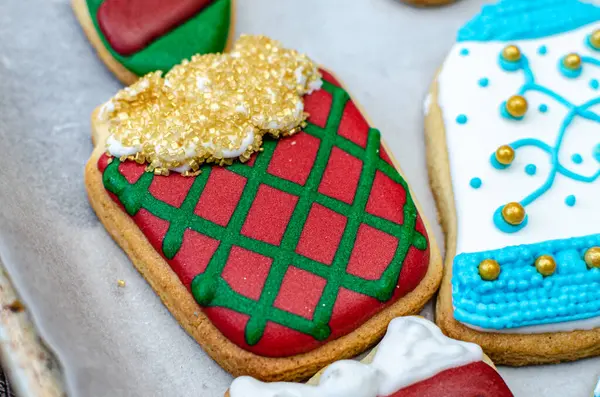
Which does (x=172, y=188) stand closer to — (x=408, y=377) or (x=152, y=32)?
(x=152, y=32)

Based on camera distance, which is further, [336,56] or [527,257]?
[336,56]

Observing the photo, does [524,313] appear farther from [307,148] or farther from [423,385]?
[307,148]

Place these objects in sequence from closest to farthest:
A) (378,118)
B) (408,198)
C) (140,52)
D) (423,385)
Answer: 1. (423,385)
2. (408,198)
3. (140,52)
4. (378,118)

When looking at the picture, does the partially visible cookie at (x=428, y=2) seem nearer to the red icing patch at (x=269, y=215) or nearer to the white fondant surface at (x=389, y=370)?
the red icing patch at (x=269, y=215)

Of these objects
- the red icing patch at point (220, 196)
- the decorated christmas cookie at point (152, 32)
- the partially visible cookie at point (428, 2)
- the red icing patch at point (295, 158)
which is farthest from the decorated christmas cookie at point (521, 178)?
the decorated christmas cookie at point (152, 32)

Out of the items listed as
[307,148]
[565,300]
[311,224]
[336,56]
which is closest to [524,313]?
[565,300]

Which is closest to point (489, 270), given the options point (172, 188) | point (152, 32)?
point (172, 188)
